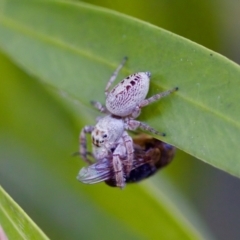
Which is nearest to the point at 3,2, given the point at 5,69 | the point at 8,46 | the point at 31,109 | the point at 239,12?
→ the point at 8,46

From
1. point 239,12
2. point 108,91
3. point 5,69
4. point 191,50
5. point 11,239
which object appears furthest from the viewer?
point 239,12

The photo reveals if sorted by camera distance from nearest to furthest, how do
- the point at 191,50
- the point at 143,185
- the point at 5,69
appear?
the point at 191,50 < the point at 5,69 < the point at 143,185

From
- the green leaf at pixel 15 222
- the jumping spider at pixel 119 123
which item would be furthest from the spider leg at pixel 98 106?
the green leaf at pixel 15 222

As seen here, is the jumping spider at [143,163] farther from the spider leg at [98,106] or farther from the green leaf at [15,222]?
the green leaf at [15,222]

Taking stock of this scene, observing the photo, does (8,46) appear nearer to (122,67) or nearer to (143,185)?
(122,67)

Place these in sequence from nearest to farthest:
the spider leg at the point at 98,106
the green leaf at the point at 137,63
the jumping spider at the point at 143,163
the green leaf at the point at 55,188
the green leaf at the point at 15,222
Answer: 1. the green leaf at the point at 15,222
2. the green leaf at the point at 137,63
3. the spider leg at the point at 98,106
4. the jumping spider at the point at 143,163
5. the green leaf at the point at 55,188

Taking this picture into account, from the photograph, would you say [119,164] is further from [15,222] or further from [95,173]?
[15,222]

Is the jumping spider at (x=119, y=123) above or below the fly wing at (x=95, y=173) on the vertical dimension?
above

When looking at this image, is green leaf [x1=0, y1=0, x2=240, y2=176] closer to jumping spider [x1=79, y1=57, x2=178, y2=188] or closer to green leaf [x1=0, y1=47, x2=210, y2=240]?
jumping spider [x1=79, y1=57, x2=178, y2=188]
